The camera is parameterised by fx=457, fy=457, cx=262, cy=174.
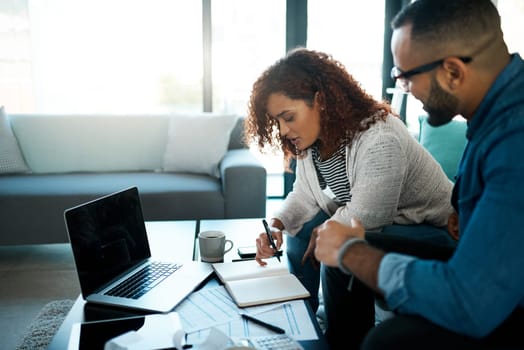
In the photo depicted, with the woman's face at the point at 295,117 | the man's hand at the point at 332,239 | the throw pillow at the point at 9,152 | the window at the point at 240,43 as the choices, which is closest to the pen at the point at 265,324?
the man's hand at the point at 332,239

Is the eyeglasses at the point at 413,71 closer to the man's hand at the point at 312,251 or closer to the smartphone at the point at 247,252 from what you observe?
the man's hand at the point at 312,251

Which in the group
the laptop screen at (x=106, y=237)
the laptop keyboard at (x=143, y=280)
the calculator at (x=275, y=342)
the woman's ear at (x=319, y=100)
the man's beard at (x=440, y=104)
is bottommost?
the laptop keyboard at (x=143, y=280)

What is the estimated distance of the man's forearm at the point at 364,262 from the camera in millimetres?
819

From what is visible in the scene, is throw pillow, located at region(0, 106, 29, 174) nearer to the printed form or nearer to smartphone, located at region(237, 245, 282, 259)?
smartphone, located at region(237, 245, 282, 259)

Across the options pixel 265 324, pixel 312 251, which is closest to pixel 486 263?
pixel 265 324

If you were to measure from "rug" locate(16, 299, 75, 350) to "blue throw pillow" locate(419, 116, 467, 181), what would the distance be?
70.4 inches

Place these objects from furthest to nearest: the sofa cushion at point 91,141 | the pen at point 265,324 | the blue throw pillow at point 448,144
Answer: the sofa cushion at point 91,141 < the blue throw pillow at point 448,144 < the pen at point 265,324

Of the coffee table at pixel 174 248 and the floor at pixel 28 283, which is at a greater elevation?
the coffee table at pixel 174 248

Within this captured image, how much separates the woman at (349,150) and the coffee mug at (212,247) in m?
0.12

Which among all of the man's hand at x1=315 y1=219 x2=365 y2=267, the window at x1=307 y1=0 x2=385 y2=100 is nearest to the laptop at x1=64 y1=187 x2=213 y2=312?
the man's hand at x1=315 y1=219 x2=365 y2=267

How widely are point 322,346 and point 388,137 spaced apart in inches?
26.5

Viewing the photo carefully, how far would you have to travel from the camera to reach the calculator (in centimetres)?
90

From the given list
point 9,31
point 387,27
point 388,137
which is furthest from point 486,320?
point 9,31

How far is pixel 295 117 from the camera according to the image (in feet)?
4.73
